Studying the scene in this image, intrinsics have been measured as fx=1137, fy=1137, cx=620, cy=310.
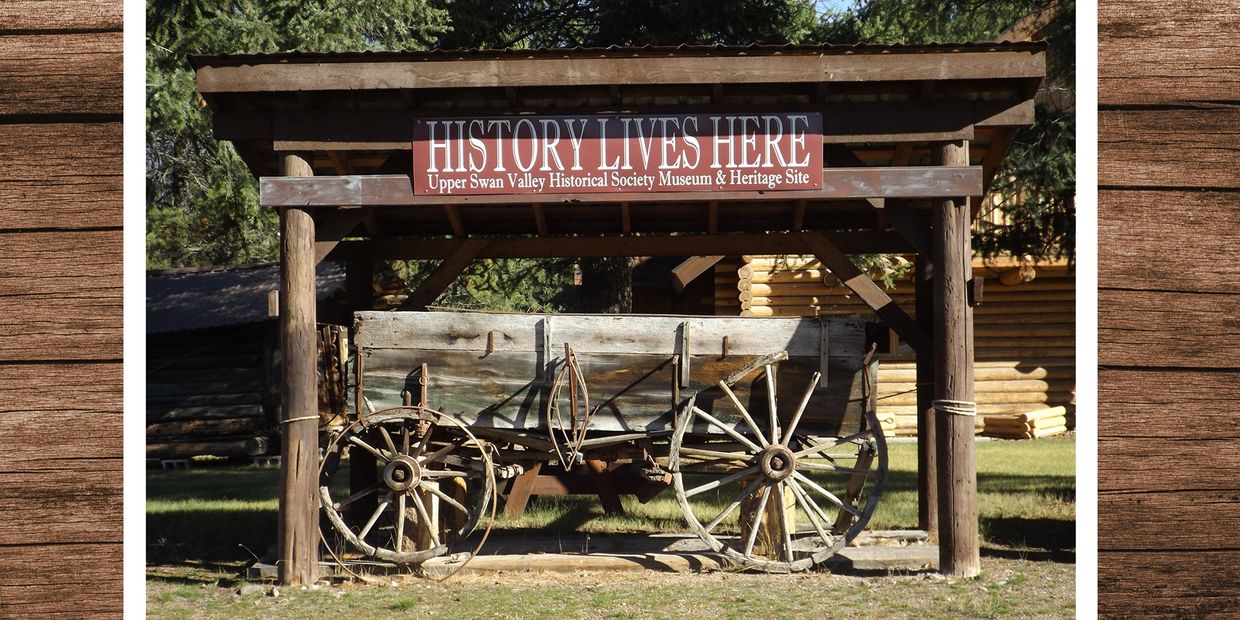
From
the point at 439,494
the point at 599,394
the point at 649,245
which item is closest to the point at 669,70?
the point at 599,394

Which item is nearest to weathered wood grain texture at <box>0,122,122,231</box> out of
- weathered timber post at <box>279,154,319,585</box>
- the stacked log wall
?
weathered timber post at <box>279,154,319,585</box>

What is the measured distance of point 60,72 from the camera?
5.30ft

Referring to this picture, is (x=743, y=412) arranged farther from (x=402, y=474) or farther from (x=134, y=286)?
(x=134, y=286)

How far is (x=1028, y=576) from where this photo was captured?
26.4ft

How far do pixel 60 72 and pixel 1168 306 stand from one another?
1602 mm

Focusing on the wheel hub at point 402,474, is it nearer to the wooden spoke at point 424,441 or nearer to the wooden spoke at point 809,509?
the wooden spoke at point 424,441

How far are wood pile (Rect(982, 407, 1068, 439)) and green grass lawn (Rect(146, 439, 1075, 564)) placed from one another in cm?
488

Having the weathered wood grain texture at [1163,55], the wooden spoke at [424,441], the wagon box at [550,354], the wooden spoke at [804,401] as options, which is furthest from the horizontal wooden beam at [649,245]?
the weathered wood grain texture at [1163,55]

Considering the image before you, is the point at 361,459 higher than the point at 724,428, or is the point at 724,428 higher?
the point at 724,428

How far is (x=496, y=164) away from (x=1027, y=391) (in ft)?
54.2

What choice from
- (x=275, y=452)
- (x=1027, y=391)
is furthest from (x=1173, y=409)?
(x=1027, y=391)

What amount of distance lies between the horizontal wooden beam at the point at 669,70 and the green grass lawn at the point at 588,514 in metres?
3.92

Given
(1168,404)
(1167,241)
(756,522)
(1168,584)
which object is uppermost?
(1167,241)

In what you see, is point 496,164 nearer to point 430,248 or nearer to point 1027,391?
point 430,248
